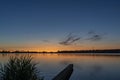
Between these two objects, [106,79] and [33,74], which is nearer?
[33,74]

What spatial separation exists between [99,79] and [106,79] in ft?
2.94

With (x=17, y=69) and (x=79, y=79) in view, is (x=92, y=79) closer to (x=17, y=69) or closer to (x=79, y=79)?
(x=79, y=79)

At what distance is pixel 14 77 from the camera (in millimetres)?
7215

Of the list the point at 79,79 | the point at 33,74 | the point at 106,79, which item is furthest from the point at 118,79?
the point at 33,74

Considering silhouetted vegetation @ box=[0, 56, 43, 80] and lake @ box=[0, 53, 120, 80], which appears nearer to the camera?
silhouetted vegetation @ box=[0, 56, 43, 80]

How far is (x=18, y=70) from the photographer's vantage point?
7273 mm

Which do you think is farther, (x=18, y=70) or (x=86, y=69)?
(x=86, y=69)

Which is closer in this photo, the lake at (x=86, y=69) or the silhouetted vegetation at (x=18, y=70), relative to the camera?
the silhouetted vegetation at (x=18, y=70)

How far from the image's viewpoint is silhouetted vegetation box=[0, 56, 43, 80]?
7.21 meters

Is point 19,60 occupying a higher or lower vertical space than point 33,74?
higher

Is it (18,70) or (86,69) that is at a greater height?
(18,70)

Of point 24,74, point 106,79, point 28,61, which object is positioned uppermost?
point 28,61

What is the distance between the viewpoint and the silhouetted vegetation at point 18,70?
7.21m

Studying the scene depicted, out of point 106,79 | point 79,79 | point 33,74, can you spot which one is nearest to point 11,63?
point 33,74
